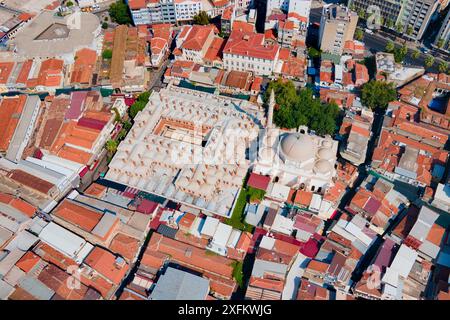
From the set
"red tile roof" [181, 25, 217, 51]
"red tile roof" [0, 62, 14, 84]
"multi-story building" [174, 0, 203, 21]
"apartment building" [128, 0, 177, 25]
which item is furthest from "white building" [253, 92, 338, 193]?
"red tile roof" [0, 62, 14, 84]

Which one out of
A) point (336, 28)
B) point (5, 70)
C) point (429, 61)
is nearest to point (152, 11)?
point (5, 70)

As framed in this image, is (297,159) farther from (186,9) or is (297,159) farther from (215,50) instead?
(186,9)

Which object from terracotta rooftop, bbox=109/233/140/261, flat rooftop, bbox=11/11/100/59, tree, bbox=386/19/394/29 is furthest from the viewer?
tree, bbox=386/19/394/29

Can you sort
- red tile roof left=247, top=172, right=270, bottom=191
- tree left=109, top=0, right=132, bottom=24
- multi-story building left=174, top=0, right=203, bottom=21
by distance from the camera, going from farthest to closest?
tree left=109, top=0, right=132, bottom=24
multi-story building left=174, top=0, right=203, bottom=21
red tile roof left=247, top=172, right=270, bottom=191

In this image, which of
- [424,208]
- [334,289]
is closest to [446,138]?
[424,208]

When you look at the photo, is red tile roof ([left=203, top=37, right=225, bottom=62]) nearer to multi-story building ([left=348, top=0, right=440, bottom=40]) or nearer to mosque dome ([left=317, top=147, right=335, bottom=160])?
mosque dome ([left=317, top=147, right=335, bottom=160])

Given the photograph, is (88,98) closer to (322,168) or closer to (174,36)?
(174,36)

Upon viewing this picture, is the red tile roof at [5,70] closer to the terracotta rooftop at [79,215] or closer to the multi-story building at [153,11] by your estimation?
the multi-story building at [153,11]
